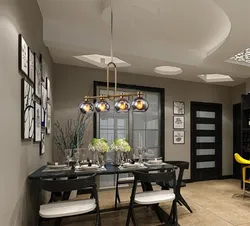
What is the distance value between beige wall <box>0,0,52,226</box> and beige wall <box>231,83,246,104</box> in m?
5.45

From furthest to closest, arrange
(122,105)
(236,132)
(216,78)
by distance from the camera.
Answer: (236,132)
(216,78)
(122,105)

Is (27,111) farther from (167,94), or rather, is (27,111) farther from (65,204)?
(167,94)

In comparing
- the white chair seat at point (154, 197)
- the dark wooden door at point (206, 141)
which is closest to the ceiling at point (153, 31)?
the dark wooden door at point (206, 141)

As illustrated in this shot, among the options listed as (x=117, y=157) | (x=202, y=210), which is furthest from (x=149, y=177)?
(x=202, y=210)

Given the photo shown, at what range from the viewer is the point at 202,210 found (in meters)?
3.61

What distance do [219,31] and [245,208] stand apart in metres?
3.07

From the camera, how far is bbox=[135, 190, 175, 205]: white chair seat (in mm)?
2607

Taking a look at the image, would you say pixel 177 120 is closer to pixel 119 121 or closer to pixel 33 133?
pixel 119 121

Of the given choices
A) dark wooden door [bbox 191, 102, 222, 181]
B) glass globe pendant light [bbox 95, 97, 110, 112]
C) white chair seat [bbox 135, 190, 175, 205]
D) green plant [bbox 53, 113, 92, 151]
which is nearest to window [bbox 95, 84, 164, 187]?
green plant [bbox 53, 113, 92, 151]

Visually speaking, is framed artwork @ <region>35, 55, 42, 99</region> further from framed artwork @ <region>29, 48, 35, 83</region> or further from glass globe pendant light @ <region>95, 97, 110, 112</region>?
glass globe pendant light @ <region>95, 97, 110, 112</region>

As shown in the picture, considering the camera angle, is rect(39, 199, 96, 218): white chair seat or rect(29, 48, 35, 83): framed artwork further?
rect(29, 48, 35, 83): framed artwork

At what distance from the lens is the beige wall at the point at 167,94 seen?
4.53m

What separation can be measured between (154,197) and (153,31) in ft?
8.40

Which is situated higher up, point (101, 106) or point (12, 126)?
point (101, 106)
